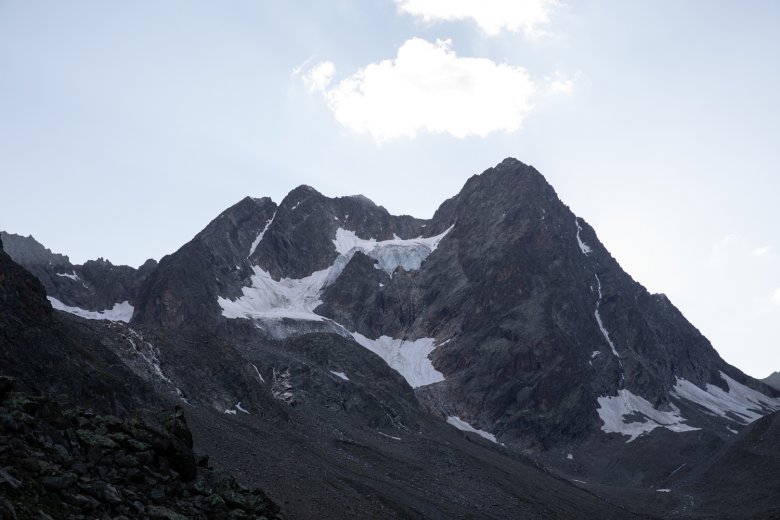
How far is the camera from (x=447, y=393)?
159 m

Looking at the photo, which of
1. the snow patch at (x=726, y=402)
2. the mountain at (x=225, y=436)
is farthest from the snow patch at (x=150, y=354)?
the snow patch at (x=726, y=402)

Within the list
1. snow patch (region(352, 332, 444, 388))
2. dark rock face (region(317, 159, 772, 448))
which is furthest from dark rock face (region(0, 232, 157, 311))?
snow patch (region(352, 332, 444, 388))

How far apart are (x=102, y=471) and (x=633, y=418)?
147 metres

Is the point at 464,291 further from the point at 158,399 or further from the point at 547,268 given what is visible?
the point at 158,399

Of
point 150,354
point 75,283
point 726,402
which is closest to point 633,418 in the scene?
point 726,402

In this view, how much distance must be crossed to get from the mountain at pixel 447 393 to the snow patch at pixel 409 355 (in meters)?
0.69

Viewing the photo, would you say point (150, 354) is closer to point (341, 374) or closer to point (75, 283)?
point (341, 374)

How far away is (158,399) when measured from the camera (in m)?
58.7

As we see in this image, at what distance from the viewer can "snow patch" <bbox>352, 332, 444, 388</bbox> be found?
165 metres

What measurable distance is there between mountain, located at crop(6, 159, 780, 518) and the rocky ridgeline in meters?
24.4

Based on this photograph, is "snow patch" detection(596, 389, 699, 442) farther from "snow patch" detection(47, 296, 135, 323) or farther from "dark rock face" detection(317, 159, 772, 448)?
"snow patch" detection(47, 296, 135, 323)

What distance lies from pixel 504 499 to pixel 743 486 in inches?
1860

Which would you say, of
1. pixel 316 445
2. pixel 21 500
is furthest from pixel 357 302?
pixel 21 500

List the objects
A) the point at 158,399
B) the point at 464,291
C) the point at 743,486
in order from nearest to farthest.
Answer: the point at 158,399 → the point at 743,486 → the point at 464,291
